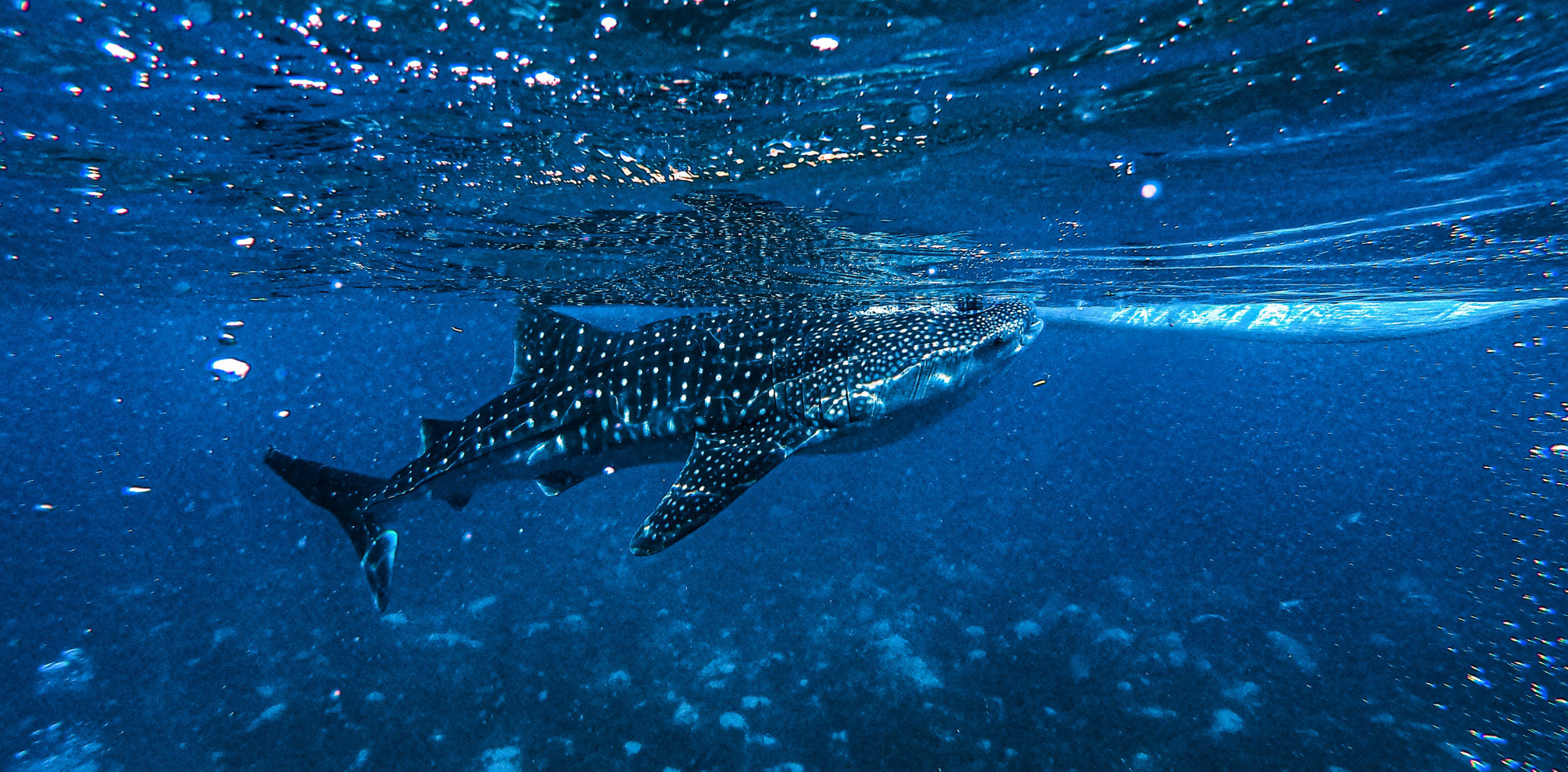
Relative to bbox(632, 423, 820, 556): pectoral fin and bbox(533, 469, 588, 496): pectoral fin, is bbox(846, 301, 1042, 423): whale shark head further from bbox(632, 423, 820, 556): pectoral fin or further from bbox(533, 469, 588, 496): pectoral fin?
bbox(533, 469, 588, 496): pectoral fin

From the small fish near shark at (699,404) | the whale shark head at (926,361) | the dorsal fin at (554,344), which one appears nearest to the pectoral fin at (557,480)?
the small fish near shark at (699,404)

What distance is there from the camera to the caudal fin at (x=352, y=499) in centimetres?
620

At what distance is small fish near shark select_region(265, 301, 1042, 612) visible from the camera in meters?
5.95

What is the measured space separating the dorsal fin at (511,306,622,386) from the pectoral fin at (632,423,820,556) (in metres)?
1.88

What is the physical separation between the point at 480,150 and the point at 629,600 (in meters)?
11.1

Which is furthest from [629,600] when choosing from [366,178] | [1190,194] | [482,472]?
[1190,194]

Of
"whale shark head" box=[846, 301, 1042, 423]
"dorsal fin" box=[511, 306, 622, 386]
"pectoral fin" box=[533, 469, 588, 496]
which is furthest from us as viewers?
"dorsal fin" box=[511, 306, 622, 386]

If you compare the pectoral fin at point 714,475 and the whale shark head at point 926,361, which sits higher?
the whale shark head at point 926,361

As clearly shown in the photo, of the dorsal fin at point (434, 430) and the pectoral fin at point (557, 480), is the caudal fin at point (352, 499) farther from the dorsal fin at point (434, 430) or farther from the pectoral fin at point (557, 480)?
the pectoral fin at point (557, 480)

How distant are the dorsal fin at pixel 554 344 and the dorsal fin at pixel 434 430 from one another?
0.93 m

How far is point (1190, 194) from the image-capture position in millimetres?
8805

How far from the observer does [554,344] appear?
736 cm

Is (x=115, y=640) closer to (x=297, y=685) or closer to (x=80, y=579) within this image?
(x=297, y=685)

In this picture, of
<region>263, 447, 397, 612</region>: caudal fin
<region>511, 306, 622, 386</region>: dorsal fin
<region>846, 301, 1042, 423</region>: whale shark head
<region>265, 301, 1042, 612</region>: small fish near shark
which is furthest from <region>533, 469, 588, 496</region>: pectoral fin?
<region>846, 301, 1042, 423</region>: whale shark head
